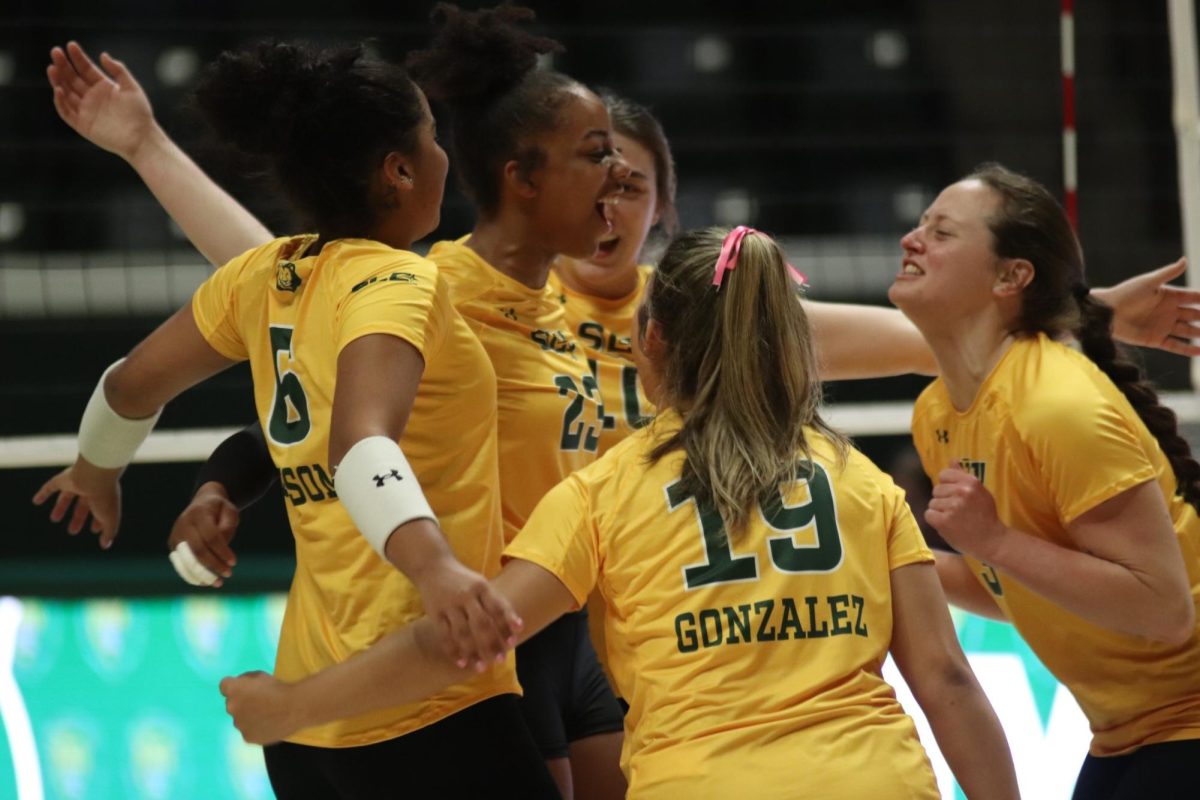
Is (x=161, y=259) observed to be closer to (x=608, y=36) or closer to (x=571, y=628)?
(x=608, y=36)

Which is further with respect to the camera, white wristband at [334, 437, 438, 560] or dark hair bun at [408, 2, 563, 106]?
dark hair bun at [408, 2, 563, 106]

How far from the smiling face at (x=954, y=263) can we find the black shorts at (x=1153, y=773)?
0.82 metres

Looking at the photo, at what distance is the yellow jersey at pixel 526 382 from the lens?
2656 mm

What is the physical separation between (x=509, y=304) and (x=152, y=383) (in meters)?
0.62

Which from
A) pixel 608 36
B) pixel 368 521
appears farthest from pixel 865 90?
pixel 368 521

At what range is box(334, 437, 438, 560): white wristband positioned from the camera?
6.39 feet

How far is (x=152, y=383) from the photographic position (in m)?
2.54

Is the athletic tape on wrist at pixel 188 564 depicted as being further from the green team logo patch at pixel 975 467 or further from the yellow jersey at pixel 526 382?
the green team logo patch at pixel 975 467

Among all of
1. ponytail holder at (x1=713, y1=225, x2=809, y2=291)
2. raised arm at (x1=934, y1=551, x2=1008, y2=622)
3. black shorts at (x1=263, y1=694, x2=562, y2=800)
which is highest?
ponytail holder at (x1=713, y1=225, x2=809, y2=291)

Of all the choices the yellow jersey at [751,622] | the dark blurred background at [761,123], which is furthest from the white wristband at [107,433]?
the dark blurred background at [761,123]

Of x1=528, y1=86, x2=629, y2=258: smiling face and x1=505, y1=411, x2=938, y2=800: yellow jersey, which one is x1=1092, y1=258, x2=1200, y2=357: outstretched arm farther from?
x1=505, y1=411, x2=938, y2=800: yellow jersey

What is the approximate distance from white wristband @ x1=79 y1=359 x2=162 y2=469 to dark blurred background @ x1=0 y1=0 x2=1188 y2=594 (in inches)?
141

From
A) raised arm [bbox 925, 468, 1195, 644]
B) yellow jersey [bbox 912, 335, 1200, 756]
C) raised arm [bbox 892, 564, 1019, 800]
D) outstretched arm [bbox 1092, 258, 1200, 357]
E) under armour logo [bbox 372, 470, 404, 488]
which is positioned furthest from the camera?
outstretched arm [bbox 1092, 258, 1200, 357]

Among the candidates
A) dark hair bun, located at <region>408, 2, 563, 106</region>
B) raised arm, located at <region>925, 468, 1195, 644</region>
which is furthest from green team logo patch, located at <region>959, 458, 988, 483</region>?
dark hair bun, located at <region>408, 2, 563, 106</region>
